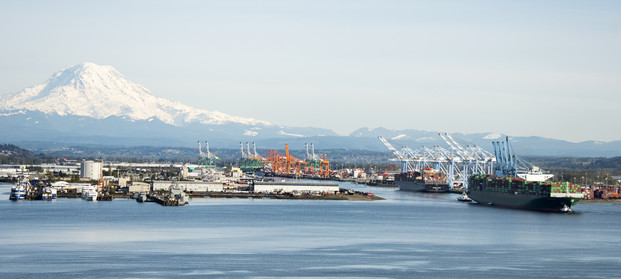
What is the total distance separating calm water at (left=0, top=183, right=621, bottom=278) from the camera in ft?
77.8

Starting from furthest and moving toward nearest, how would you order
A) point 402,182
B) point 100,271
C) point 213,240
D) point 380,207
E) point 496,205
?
1. point 402,182
2. point 496,205
3. point 380,207
4. point 213,240
5. point 100,271

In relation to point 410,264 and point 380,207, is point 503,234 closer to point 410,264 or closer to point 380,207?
point 410,264

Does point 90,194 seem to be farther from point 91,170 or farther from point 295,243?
point 295,243

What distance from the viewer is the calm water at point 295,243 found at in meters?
23.7

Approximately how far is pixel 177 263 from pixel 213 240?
5.40 meters

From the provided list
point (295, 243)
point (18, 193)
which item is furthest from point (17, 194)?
point (295, 243)

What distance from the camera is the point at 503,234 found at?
111 ft

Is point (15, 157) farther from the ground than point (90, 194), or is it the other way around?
point (15, 157)

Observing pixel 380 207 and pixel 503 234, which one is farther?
pixel 380 207

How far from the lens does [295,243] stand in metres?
29.5

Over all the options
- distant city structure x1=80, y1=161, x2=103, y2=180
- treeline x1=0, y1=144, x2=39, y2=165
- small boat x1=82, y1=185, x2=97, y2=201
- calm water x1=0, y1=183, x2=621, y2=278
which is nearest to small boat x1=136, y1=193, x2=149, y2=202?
small boat x1=82, y1=185, x2=97, y2=201

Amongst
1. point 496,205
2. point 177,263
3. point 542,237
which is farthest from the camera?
point 496,205

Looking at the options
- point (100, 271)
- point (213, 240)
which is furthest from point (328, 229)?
point (100, 271)

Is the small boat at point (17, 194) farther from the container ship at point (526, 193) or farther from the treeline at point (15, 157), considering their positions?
the treeline at point (15, 157)
